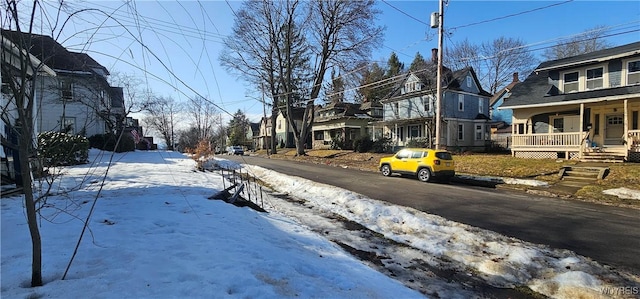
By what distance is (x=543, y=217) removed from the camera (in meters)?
8.41

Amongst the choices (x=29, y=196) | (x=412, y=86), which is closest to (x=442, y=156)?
(x=29, y=196)

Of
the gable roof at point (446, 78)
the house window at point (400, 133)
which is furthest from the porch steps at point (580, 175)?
the house window at point (400, 133)

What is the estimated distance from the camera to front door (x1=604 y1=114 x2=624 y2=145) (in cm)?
1950

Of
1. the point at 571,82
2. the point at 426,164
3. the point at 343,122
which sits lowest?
the point at 426,164

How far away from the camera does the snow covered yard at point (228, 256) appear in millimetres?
2939

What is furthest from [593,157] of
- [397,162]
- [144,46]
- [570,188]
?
[144,46]

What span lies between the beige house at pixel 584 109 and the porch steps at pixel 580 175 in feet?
10.00

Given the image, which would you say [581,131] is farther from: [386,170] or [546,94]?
[386,170]

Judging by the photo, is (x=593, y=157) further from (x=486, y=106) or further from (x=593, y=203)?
(x=486, y=106)

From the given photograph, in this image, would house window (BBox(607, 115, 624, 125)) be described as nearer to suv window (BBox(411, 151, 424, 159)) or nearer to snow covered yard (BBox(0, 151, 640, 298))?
suv window (BBox(411, 151, 424, 159))

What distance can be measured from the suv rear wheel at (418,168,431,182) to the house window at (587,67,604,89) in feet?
47.1

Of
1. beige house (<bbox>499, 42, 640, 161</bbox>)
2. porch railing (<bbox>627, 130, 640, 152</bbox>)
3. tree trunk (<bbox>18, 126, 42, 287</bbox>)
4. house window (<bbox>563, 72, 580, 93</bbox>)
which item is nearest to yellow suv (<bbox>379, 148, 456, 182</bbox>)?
beige house (<bbox>499, 42, 640, 161</bbox>)

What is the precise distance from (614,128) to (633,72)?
140 inches

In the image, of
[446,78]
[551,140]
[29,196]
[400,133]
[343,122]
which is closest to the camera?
[29,196]
